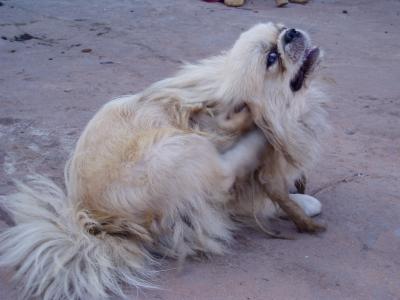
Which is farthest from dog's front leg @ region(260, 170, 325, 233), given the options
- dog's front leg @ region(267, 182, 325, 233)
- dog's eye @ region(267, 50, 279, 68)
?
dog's eye @ region(267, 50, 279, 68)

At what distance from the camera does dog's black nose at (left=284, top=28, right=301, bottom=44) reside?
→ 9.83ft

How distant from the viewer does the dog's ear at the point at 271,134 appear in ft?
9.73

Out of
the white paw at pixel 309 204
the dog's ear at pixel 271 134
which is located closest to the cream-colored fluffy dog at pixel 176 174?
the dog's ear at pixel 271 134

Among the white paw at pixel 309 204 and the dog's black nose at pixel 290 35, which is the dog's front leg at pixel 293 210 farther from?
the dog's black nose at pixel 290 35

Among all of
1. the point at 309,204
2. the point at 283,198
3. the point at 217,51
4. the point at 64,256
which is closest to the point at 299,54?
the point at 283,198

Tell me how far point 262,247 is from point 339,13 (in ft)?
18.7

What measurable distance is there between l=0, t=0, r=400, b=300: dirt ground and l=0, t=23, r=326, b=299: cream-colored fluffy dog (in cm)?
14

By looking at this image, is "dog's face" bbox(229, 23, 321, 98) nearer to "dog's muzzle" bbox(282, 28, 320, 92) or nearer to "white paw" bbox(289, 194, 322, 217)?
"dog's muzzle" bbox(282, 28, 320, 92)

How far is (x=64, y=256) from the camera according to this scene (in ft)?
8.77

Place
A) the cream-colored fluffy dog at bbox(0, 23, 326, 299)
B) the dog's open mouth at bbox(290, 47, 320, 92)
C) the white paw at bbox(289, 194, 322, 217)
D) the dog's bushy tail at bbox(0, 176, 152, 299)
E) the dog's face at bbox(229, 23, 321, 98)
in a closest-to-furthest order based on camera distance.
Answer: the dog's bushy tail at bbox(0, 176, 152, 299) < the cream-colored fluffy dog at bbox(0, 23, 326, 299) < the dog's face at bbox(229, 23, 321, 98) < the dog's open mouth at bbox(290, 47, 320, 92) < the white paw at bbox(289, 194, 322, 217)

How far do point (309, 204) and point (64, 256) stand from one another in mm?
1289

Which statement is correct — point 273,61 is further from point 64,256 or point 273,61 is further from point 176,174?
point 64,256

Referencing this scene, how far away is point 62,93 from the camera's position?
507cm

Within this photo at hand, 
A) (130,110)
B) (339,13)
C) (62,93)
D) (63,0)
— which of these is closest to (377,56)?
(339,13)
